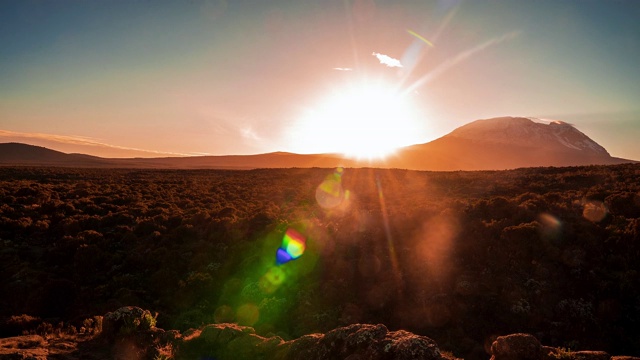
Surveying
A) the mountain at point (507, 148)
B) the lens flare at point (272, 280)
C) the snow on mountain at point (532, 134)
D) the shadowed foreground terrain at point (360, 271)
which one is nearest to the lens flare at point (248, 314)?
the shadowed foreground terrain at point (360, 271)

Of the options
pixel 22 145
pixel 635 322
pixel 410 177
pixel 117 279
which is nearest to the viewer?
pixel 635 322

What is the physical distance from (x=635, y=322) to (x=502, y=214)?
26.7ft

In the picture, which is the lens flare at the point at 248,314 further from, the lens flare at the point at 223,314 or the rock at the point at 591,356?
the rock at the point at 591,356

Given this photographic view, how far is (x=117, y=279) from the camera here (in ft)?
44.0

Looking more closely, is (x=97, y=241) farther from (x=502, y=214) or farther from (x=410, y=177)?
(x=410, y=177)

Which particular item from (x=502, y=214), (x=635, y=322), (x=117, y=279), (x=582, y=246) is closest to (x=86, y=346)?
(x=117, y=279)

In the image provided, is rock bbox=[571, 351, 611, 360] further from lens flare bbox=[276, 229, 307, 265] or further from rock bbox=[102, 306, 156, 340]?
lens flare bbox=[276, 229, 307, 265]

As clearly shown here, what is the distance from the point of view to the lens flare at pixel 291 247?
14.8 meters

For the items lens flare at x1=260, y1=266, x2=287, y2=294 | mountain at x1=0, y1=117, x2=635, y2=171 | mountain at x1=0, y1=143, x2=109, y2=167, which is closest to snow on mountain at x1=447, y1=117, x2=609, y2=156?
mountain at x1=0, y1=117, x2=635, y2=171

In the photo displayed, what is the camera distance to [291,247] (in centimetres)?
1568

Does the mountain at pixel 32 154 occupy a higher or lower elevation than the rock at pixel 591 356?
higher

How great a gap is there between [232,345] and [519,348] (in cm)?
584

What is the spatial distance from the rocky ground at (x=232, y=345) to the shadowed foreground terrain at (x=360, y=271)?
0.95 metres

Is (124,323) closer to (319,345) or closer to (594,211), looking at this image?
(319,345)
